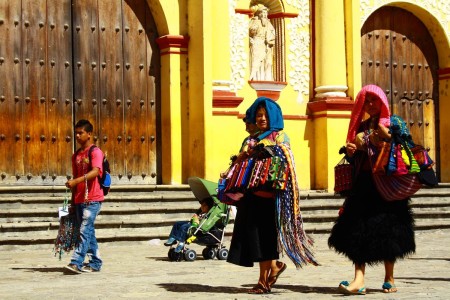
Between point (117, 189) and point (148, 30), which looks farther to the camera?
point (148, 30)

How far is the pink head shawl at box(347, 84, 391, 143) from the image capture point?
8.80m

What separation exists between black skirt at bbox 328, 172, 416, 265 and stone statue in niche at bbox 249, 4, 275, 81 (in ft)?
31.1

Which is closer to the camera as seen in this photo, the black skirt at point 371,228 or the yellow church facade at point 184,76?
the black skirt at point 371,228

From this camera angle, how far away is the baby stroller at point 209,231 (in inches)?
470

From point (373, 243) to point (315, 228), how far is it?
6777mm

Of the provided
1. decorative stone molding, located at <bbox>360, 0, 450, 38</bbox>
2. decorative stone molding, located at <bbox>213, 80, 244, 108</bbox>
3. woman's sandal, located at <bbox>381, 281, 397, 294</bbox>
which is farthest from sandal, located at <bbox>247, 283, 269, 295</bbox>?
decorative stone molding, located at <bbox>360, 0, 450, 38</bbox>

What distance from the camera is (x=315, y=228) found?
15398 millimetres

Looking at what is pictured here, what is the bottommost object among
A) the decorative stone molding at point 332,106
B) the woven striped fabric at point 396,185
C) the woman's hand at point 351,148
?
the woven striped fabric at point 396,185

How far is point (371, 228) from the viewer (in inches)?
341

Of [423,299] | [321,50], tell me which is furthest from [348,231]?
[321,50]

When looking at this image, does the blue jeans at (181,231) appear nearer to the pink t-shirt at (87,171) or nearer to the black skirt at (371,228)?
the pink t-shirt at (87,171)

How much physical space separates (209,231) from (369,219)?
365 cm

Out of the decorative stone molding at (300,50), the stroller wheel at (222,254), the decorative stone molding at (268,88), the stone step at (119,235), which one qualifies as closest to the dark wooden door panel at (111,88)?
the decorative stone molding at (268,88)

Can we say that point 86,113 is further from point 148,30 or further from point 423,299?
point 423,299
